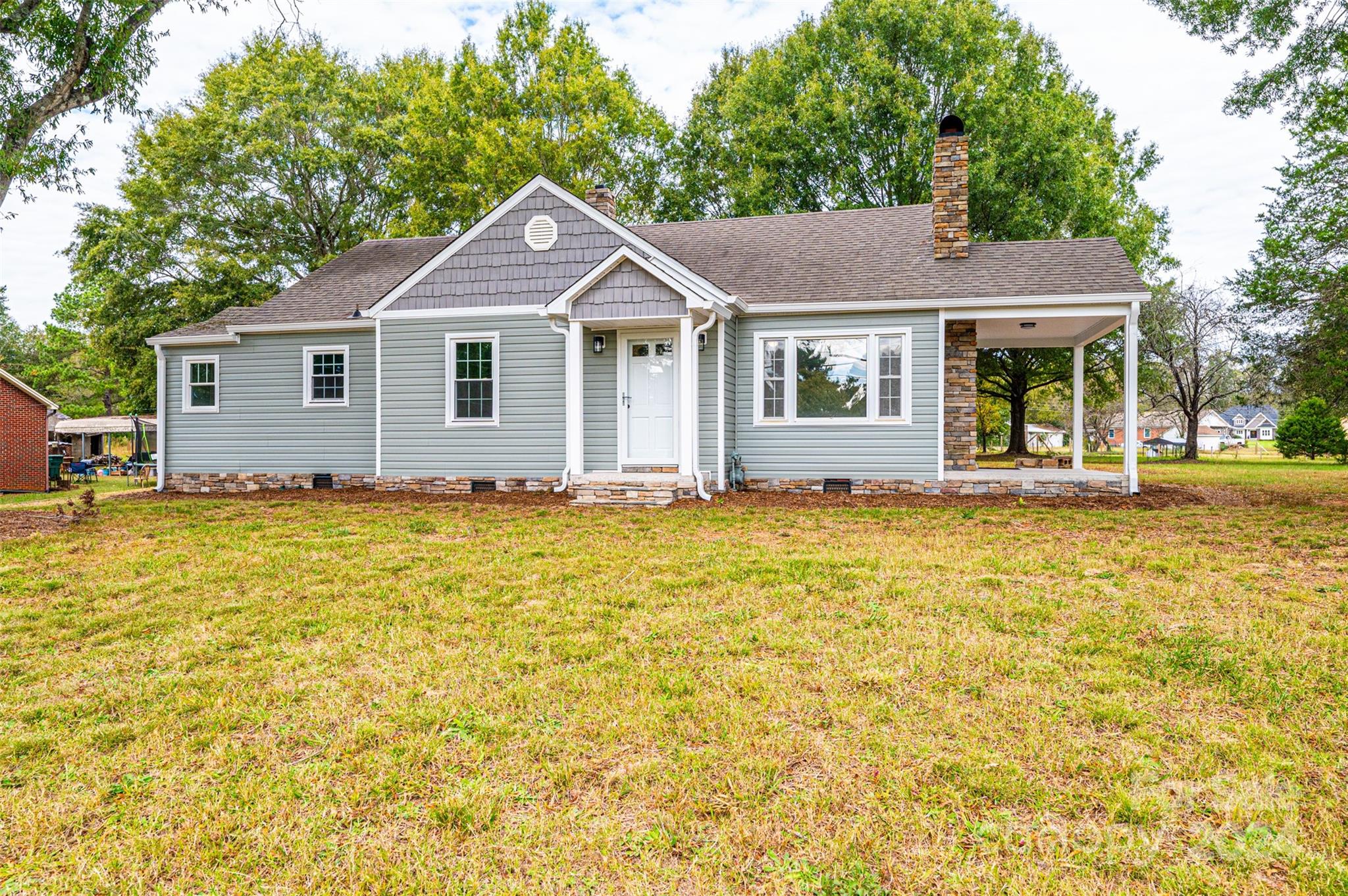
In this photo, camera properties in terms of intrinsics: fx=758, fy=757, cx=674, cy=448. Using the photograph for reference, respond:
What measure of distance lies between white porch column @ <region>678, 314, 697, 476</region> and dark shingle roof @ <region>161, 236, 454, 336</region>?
4.87m

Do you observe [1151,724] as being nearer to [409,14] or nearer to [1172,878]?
[1172,878]

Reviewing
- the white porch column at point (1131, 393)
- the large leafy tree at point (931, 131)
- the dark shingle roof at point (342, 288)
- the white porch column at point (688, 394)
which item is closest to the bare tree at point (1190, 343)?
the large leafy tree at point (931, 131)

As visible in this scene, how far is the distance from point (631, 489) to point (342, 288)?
25.6 feet

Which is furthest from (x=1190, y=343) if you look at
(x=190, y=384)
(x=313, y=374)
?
(x=190, y=384)

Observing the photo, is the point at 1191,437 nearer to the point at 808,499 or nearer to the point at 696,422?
the point at 808,499

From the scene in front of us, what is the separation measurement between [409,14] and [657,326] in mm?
5770

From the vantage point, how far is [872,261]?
1236 centimetres

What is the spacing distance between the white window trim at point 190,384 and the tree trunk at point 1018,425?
69.6 ft

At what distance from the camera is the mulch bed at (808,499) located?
10.1 m

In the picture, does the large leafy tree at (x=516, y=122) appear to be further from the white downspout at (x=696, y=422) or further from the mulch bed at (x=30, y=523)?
the mulch bed at (x=30, y=523)

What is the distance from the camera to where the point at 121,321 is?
2220 centimetres

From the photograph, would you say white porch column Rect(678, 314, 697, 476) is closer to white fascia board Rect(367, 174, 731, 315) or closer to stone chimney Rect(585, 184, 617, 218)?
white fascia board Rect(367, 174, 731, 315)

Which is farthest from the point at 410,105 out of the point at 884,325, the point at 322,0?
the point at 884,325

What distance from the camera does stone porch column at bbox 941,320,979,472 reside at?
1202 cm
